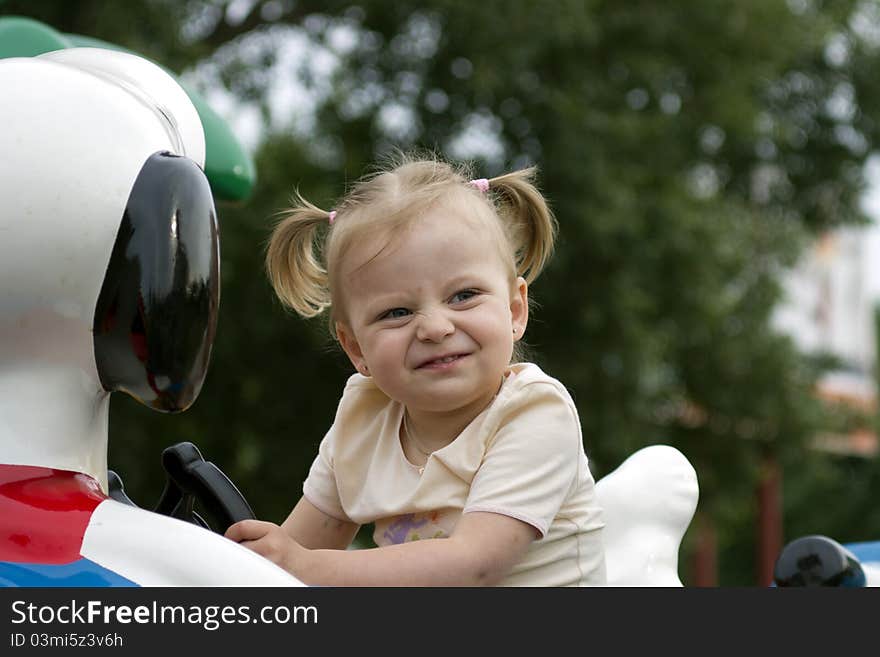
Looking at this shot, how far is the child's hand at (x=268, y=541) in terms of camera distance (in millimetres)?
1242

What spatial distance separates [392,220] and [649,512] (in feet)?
2.32

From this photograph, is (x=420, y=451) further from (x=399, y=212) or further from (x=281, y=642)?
(x=281, y=642)

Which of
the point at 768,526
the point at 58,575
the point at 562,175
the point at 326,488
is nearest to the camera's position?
the point at 58,575

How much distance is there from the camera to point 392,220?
140 cm

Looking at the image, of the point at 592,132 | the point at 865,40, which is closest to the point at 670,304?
the point at 592,132

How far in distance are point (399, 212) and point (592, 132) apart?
584 centimetres

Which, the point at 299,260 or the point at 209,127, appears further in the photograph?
the point at 209,127

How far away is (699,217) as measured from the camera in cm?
754

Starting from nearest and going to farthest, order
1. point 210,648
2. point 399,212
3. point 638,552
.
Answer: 1. point 210,648
2. point 399,212
3. point 638,552

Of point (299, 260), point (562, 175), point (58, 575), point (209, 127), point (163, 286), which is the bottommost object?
point (58, 575)

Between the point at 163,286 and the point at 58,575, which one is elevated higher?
the point at 163,286

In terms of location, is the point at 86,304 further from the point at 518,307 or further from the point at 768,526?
the point at 768,526

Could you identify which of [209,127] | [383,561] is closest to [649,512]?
[383,561]

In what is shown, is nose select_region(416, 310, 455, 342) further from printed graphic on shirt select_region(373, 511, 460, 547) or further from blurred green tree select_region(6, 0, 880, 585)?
blurred green tree select_region(6, 0, 880, 585)
